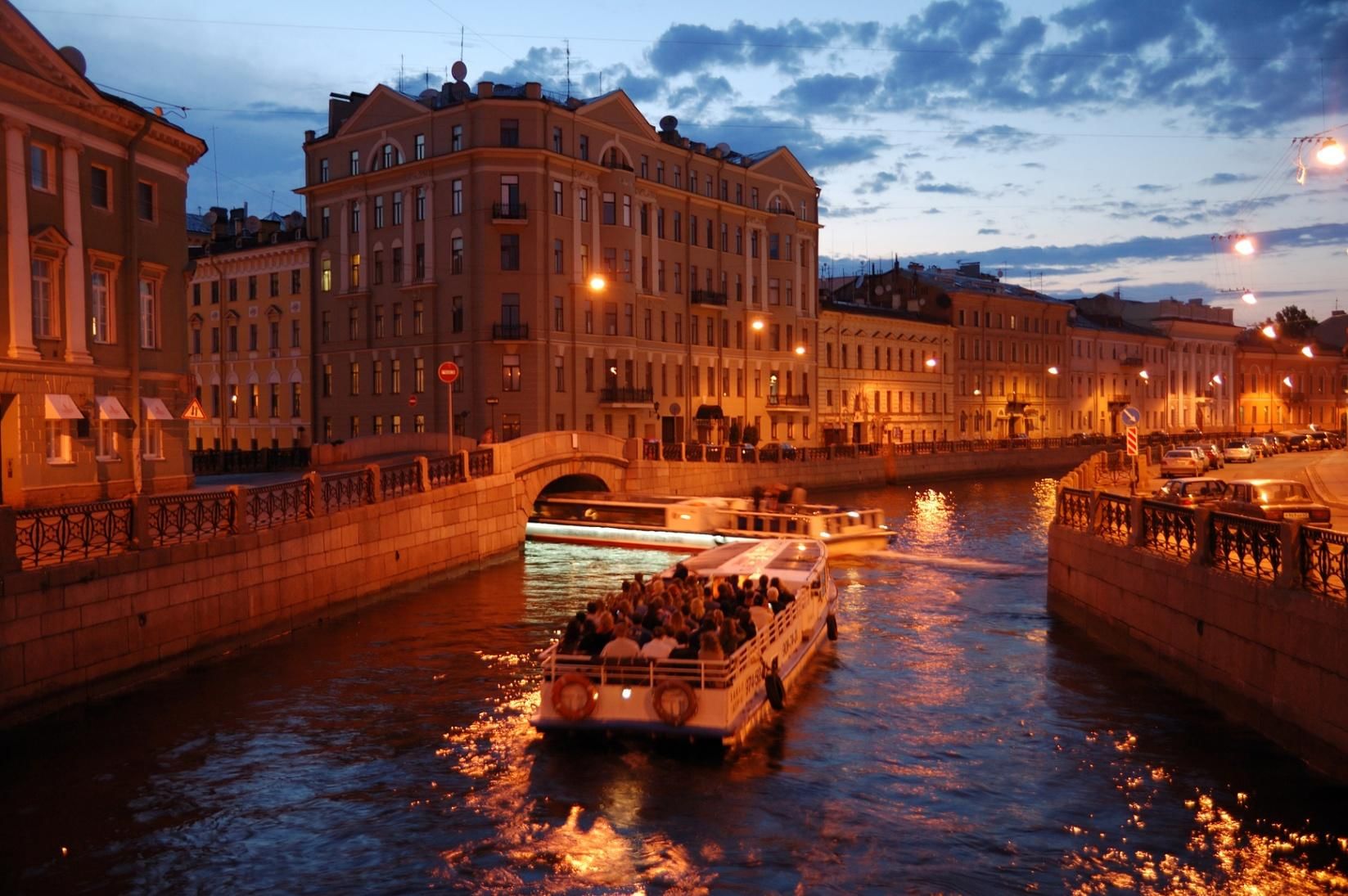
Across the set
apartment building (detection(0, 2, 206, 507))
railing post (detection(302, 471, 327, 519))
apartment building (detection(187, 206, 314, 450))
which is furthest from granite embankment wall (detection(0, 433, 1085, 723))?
apartment building (detection(187, 206, 314, 450))

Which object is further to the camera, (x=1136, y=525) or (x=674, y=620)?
(x=1136, y=525)

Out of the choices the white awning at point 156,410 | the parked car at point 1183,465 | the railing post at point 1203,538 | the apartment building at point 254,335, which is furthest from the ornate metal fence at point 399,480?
the parked car at point 1183,465

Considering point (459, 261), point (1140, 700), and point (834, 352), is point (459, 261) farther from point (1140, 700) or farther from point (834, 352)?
point (1140, 700)

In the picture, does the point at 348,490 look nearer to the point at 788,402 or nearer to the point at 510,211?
the point at 510,211

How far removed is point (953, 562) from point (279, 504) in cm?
1879

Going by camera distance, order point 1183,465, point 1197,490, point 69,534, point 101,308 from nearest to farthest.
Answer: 1. point 69,534
2. point 101,308
3. point 1197,490
4. point 1183,465

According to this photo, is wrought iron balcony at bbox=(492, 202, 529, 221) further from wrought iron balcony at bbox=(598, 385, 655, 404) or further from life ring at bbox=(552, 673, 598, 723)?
life ring at bbox=(552, 673, 598, 723)

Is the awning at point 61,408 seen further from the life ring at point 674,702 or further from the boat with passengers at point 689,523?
the life ring at point 674,702

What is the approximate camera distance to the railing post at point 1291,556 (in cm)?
1316

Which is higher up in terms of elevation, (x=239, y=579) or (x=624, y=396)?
(x=624, y=396)

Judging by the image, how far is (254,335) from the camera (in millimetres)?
63969

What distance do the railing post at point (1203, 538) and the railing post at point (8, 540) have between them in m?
15.6

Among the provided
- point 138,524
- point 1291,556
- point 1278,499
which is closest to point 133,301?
point 138,524

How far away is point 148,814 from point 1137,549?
1452 cm
